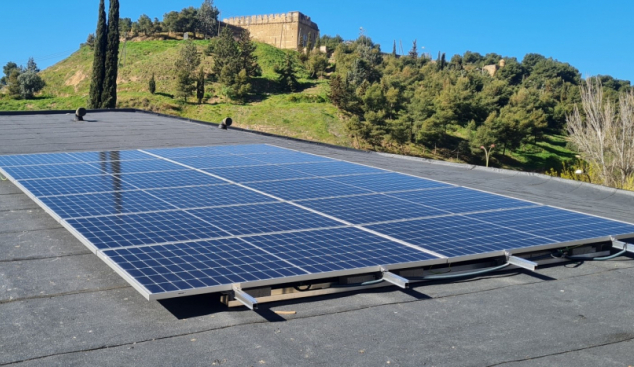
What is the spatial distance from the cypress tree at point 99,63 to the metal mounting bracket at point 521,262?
189ft

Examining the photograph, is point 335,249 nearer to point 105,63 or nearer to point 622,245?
point 622,245

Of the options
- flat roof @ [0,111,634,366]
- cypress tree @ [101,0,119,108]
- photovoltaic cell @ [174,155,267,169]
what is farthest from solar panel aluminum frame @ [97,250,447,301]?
cypress tree @ [101,0,119,108]

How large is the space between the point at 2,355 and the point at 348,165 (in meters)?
12.5

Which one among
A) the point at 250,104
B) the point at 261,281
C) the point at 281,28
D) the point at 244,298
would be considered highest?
the point at 281,28

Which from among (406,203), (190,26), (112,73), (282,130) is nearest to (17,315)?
(406,203)

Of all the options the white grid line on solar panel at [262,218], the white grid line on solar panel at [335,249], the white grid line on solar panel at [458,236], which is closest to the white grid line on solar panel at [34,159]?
the white grid line on solar panel at [262,218]

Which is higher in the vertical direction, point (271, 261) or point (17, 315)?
point (271, 261)

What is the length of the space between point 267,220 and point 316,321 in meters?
3.05

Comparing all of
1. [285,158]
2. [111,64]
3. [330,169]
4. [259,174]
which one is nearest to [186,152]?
[285,158]

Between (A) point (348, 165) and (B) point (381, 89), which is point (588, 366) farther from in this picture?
(B) point (381, 89)

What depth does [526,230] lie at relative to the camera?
428 inches

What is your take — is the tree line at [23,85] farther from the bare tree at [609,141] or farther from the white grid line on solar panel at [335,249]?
the white grid line on solar panel at [335,249]

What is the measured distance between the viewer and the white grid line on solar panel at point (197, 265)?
7406 millimetres

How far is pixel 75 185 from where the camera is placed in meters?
13.3
